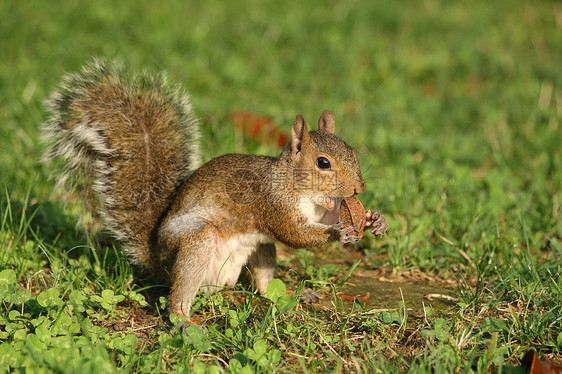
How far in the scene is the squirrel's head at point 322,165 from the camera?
2289 millimetres

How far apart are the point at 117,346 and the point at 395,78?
3.78 m

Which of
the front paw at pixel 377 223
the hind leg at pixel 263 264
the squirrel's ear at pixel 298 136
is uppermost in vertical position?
the squirrel's ear at pixel 298 136

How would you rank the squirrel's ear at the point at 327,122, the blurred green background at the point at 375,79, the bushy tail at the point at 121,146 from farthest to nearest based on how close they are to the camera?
the blurred green background at the point at 375,79
the squirrel's ear at the point at 327,122
the bushy tail at the point at 121,146

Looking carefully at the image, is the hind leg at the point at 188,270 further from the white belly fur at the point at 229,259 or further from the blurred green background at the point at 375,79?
the blurred green background at the point at 375,79

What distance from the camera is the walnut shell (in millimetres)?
2305

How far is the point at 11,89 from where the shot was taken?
421cm

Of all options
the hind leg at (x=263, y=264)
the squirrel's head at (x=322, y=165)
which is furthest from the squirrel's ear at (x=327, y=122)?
the hind leg at (x=263, y=264)

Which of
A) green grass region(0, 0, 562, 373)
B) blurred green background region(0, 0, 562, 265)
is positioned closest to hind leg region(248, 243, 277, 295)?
green grass region(0, 0, 562, 373)

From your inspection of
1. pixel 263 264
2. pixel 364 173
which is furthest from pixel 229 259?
pixel 364 173

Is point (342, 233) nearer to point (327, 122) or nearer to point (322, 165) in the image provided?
point (322, 165)

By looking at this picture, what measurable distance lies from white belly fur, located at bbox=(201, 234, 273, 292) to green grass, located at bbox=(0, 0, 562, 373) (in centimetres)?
8

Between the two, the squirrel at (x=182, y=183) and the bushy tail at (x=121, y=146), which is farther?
the bushy tail at (x=121, y=146)

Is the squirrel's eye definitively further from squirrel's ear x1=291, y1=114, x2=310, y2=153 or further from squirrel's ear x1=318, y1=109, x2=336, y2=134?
squirrel's ear x1=318, y1=109, x2=336, y2=134

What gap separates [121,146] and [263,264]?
0.74 metres
